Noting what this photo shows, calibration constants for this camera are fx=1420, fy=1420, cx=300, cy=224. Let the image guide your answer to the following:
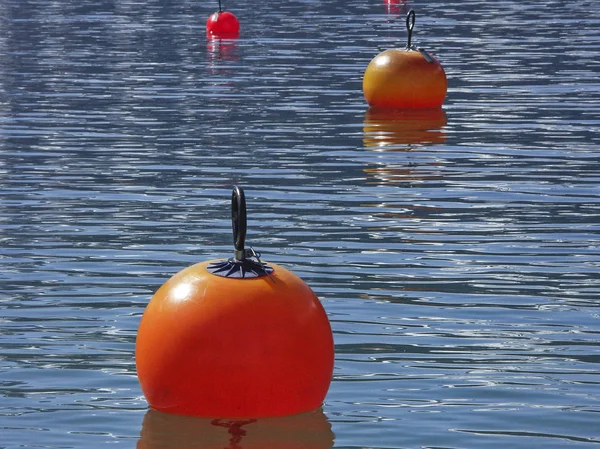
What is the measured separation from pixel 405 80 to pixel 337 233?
30.3 ft

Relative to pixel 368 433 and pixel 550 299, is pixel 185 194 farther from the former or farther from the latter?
pixel 368 433

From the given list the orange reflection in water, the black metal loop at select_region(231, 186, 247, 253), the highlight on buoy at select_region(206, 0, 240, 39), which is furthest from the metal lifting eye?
the highlight on buoy at select_region(206, 0, 240, 39)

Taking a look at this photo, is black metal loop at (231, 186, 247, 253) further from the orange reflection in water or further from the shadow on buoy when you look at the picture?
the shadow on buoy

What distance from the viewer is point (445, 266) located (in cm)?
1112

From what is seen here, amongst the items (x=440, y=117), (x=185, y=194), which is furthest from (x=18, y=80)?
(x=185, y=194)

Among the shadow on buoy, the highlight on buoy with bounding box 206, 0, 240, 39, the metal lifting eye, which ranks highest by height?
the metal lifting eye

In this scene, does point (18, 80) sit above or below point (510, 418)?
below

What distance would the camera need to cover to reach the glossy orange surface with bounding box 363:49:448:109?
2120cm

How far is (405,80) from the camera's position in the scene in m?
21.3

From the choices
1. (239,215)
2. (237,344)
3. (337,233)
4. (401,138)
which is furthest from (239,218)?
(401,138)

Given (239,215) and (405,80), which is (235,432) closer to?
(239,215)

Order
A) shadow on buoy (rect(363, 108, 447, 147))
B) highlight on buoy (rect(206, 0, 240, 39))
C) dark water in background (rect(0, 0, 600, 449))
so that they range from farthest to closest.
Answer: highlight on buoy (rect(206, 0, 240, 39))
shadow on buoy (rect(363, 108, 447, 147))
dark water in background (rect(0, 0, 600, 449))

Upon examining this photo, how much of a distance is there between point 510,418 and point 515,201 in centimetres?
661

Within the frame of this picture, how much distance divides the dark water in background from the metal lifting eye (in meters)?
0.82
